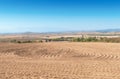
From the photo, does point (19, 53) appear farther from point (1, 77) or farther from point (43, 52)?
point (1, 77)

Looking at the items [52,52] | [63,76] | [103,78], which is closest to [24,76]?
[63,76]

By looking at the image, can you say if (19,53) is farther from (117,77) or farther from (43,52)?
(117,77)

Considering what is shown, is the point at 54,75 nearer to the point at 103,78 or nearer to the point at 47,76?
the point at 47,76

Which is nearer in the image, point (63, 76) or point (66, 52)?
point (63, 76)

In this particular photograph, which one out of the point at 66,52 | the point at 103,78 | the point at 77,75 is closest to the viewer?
the point at 103,78

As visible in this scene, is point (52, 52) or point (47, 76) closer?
point (47, 76)

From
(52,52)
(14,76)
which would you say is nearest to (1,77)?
(14,76)

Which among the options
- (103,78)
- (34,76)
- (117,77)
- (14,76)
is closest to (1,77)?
(14,76)

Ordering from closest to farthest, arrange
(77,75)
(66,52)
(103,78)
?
(103,78)
(77,75)
(66,52)
